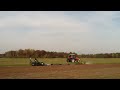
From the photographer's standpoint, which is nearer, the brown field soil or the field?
the brown field soil

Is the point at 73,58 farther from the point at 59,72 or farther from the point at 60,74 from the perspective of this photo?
the point at 60,74

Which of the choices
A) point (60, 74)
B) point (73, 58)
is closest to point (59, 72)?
point (60, 74)

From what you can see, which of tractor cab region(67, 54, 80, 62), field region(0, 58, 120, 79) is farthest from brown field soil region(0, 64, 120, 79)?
tractor cab region(67, 54, 80, 62)

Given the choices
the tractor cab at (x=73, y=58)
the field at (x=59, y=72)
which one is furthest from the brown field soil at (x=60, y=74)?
the tractor cab at (x=73, y=58)

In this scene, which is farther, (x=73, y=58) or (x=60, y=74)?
(x=73, y=58)

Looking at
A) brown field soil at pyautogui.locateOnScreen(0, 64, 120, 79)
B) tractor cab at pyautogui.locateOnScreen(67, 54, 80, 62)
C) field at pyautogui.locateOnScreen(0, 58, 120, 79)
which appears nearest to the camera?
brown field soil at pyautogui.locateOnScreen(0, 64, 120, 79)

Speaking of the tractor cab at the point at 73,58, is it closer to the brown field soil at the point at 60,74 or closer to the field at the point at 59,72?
the field at the point at 59,72

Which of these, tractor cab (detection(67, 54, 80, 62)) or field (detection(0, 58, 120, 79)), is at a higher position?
tractor cab (detection(67, 54, 80, 62))

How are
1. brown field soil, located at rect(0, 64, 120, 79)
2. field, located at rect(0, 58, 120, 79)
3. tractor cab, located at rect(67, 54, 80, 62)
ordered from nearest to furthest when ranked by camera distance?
brown field soil, located at rect(0, 64, 120, 79), field, located at rect(0, 58, 120, 79), tractor cab, located at rect(67, 54, 80, 62)

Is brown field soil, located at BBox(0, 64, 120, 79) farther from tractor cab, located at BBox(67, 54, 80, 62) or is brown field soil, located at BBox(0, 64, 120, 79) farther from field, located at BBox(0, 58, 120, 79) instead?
tractor cab, located at BBox(67, 54, 80, 62)

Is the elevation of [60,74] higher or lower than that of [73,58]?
lower
